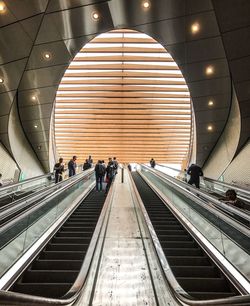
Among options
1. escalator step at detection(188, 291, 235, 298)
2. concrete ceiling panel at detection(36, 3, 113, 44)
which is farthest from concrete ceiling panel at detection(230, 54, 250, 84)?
escalator step at detection(188, 291, 235, 298)

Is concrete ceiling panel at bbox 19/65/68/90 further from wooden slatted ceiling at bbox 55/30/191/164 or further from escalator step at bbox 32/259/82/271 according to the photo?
escalator step at bbox 32/259/82/271

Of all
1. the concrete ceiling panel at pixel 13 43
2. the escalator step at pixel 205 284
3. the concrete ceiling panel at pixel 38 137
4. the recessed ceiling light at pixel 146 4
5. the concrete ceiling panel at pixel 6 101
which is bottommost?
the escalator step at pixel 205 284

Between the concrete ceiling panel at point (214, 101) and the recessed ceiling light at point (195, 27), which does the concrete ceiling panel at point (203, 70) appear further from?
the recessed ceiling light at point (195, 27)

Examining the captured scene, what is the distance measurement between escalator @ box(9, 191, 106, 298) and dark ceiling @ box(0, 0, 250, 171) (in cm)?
759

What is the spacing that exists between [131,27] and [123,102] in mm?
12057

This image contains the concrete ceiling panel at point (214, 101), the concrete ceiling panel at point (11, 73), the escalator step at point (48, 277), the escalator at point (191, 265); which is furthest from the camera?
the concrete ceiling panel at point (214, 101)

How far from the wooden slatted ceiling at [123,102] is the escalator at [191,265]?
1451 centimetres

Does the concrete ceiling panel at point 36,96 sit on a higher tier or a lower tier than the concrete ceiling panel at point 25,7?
lower

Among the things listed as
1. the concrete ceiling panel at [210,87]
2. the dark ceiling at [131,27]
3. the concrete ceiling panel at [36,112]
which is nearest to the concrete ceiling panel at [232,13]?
the dark ceiling at [131,27]

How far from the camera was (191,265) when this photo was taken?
12.3ft

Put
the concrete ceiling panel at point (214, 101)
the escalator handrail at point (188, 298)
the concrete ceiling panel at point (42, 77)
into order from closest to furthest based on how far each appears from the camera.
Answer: the escalator handrail at point (188, 298), the concrete ceiling panel at point (42, 77), the concrete ceiling panel at point (214, 101)

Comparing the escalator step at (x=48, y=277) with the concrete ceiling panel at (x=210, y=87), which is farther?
the concrete ceiling panel at (x=210, y=87)

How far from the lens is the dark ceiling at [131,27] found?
920 centimetres

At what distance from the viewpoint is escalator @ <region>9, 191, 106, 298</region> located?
9.50 feet
